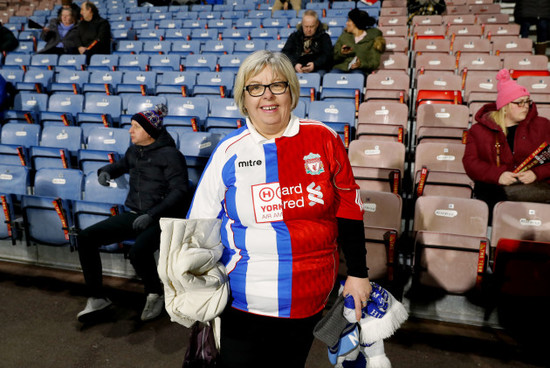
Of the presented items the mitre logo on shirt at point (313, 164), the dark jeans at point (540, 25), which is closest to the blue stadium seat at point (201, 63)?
the dark jeans at point (540, 25)

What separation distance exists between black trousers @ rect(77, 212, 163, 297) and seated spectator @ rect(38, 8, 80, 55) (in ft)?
19.1

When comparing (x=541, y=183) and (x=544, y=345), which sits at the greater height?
(x=541, y=183)

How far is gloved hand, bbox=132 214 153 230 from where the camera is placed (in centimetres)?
266

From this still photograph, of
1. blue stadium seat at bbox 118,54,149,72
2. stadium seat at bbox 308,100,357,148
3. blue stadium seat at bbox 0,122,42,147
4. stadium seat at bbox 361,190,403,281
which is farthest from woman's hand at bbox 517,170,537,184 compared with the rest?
blue stadium seat at bbox 118,54,149,72

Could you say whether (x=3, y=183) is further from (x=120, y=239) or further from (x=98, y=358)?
(x=98, y=358)

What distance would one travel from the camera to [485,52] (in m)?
5.91

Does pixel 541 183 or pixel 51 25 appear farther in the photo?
pixel 51 25

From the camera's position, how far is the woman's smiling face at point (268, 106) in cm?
129

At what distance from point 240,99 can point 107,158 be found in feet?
9.08

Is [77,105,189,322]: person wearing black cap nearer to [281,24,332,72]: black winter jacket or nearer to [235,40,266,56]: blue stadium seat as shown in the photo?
[281,24,332,72]: black winter jacket

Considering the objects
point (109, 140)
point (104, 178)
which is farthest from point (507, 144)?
Answer: point (109, 140)

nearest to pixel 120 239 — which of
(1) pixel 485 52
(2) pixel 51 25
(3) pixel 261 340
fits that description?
(3) pixel 261 340

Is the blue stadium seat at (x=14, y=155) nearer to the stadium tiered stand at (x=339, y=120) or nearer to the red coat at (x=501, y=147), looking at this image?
the stadium tiered stand at (x=339, y=120)

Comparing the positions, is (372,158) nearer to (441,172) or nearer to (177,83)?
(441,172)
